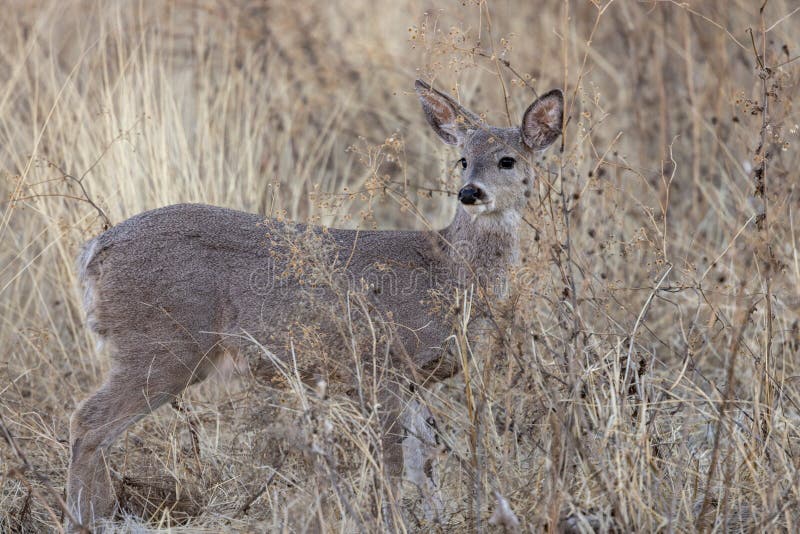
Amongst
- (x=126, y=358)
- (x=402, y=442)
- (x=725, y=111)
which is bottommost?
(x=402, y=442)

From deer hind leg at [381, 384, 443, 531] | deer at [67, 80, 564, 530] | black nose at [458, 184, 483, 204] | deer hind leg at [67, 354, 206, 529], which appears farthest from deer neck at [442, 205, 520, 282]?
deer hind leg at [67, 354, 206, 529]

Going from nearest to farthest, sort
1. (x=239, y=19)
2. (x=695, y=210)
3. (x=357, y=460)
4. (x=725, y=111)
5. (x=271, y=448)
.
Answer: (x=271, y=448) → (x=357, y=460) → (x=695, y=210) → (x=725, y=111) → (x=239, y=19)

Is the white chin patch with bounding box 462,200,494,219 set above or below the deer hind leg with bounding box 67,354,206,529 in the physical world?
above

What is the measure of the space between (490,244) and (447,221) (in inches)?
74.4

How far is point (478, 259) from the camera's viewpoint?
15.8 feet

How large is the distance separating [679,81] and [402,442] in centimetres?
519

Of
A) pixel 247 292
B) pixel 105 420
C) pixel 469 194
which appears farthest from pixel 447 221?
pixel 105 420

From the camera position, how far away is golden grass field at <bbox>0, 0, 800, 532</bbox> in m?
3.59

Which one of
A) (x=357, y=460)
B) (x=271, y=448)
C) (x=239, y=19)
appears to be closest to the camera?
(x=271, y=448)

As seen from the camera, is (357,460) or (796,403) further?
(796,403)

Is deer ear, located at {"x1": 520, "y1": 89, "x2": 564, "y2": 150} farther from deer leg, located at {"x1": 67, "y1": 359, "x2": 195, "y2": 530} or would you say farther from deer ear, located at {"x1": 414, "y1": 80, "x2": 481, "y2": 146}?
deer leg, located at {"x1": 67, "y1": 359, "x2": 195, "y2": 530}

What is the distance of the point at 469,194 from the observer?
443 cm

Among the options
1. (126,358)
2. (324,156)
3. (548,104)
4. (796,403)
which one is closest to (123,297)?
(126,358)

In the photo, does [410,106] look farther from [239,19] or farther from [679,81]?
[679,81]
